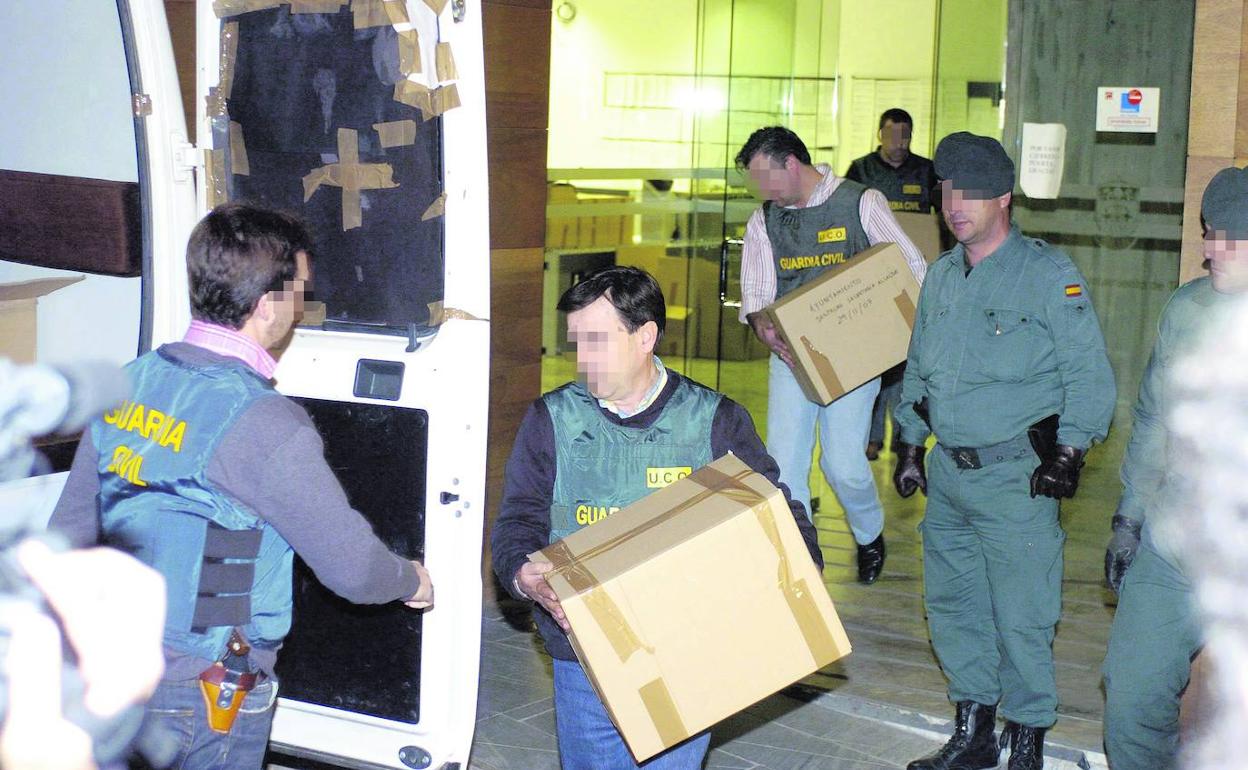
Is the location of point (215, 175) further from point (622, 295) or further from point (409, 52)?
point (622, 295)

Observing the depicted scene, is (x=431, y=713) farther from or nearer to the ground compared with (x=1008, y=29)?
nearer to the ground

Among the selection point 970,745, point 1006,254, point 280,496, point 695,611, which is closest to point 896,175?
point 1006,254

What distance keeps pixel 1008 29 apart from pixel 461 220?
573 centimetres

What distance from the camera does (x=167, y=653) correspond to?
252 centimetres

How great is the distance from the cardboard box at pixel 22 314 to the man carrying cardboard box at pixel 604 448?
1.37m

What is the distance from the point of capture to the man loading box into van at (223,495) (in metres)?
2.50

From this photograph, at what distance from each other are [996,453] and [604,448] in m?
1.54

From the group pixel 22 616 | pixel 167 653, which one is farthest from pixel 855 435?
pixel 22 616

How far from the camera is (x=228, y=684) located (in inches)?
101

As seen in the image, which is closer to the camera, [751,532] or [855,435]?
[751,532]

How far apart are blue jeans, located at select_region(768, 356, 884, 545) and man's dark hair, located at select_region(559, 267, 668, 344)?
282 cm

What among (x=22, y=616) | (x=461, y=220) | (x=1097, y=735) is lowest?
(x=1097, y=735)

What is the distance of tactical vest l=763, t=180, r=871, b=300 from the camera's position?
5.77m

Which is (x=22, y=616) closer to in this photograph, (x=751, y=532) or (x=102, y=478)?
(x=102, y=478)
